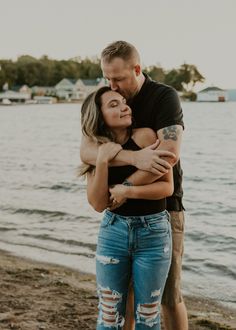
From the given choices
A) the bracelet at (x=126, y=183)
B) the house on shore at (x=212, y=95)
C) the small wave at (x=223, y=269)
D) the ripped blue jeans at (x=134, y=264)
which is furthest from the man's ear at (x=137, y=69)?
the house on shore at (x=212, y=95)

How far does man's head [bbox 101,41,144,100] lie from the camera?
3162mm

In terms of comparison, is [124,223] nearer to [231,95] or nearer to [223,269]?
[223,269]

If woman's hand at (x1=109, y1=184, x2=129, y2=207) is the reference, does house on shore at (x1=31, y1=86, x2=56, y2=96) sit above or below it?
below

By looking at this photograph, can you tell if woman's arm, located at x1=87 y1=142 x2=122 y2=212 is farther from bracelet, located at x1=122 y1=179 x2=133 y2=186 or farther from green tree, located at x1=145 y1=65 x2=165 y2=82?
green tree, located at x1=145 y1=65 x2=165 y2=82

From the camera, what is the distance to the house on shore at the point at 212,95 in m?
175

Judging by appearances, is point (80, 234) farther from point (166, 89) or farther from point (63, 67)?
point (63, 67)

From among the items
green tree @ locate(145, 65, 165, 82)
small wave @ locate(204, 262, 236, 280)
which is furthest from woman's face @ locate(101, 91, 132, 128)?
green tree @ locate(145, 65, 165, 82)

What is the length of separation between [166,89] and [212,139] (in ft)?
127

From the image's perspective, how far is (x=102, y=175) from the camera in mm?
3232

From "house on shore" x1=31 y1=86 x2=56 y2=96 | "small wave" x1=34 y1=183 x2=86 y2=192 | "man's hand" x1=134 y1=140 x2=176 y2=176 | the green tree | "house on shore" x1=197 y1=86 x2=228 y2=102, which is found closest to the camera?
"man's hand" x1=134 y1=140 x2=176 y2=176

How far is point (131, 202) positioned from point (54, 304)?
105 inches

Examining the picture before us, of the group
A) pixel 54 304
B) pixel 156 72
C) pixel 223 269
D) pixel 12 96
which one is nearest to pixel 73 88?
pixel 12 96

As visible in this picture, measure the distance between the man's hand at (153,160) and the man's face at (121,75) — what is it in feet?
1.25

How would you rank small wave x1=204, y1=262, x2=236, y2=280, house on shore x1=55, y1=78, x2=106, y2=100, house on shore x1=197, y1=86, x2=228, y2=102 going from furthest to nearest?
house on shore x1=197, y1=86, x2=228, y2=102 → house on shore x1=55, y1=78, x2=106, y2=100 → small wave x1=204, y1=262, x2=236, y2=280
